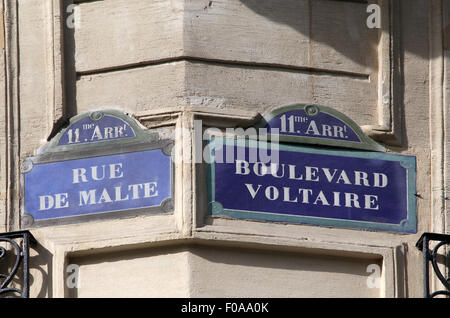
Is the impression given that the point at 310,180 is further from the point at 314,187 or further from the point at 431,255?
the point at 431,255

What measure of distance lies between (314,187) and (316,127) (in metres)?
0.49

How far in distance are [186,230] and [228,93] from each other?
1.14 meters

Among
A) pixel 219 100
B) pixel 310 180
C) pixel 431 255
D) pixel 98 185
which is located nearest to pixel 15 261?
pixel 98 185

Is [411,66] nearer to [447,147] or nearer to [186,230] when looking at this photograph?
[447,147]

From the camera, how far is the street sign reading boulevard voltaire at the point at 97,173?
18.3 meters

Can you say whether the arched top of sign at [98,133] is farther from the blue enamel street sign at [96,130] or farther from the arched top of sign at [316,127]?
the arched top of sign at [316,127]

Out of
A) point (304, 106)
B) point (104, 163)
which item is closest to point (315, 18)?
point (304, 106)

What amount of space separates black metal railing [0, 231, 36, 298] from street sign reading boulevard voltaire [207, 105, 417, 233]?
1293 mm

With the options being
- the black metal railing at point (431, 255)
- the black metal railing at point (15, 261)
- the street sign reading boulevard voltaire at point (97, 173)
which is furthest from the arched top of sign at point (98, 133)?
the black metal railing at point (431, 255)

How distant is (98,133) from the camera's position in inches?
733

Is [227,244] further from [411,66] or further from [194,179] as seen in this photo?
[411,66]

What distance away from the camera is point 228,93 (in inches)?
731

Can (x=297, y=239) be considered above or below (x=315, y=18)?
A: below

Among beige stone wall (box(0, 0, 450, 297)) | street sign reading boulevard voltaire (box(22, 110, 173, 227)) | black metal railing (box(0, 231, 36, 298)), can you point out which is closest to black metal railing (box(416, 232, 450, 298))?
beige stone wall (box(0, 0, 450, 297))
